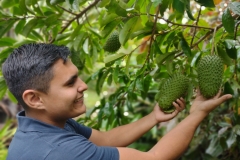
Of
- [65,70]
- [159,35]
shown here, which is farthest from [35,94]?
[159,35]

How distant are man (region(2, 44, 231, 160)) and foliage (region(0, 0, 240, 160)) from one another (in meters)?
0.18

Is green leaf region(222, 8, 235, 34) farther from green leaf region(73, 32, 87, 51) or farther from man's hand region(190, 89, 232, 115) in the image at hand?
green leaf region(73, 32, 87, 51)

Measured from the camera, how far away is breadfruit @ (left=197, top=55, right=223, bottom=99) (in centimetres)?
129

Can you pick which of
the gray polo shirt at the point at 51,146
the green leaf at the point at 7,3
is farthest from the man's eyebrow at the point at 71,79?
the green leaf at the point at 7,3

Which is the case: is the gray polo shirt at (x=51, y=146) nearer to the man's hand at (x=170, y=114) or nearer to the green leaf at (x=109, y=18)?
the man's hand at (x=170, y=114)

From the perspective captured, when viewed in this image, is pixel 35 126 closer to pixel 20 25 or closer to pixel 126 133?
pixel 126 133

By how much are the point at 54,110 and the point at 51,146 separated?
0.15 m

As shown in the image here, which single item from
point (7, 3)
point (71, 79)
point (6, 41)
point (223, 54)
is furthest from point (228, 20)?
point (6, 41)

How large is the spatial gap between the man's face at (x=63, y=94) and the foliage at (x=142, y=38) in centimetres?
22

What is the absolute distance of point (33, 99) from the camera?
4.27 feet

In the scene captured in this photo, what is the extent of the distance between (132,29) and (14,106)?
2.85 metres

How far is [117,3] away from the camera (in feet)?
4.61

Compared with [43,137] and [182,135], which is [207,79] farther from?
[43,137]

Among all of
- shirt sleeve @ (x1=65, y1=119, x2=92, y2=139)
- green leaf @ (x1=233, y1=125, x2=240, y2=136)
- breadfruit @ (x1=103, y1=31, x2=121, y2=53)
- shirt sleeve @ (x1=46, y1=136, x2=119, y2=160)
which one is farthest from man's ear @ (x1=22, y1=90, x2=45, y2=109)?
green leaf @ (x1=233, y1=125, x2=240, y2=136)
